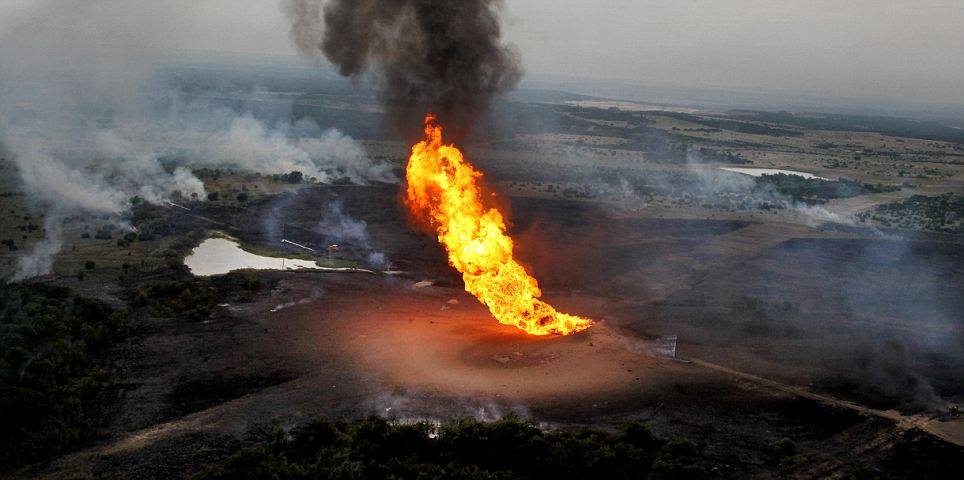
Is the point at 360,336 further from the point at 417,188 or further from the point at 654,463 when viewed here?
the point at 654,463

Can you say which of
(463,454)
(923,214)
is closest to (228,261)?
(463,454)

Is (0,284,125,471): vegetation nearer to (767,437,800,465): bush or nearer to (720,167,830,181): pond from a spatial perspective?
(767,437,800,465): bush

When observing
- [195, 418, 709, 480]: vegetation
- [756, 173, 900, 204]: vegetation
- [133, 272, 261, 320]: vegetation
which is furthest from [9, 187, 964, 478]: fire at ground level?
[756, 173, 900, 204]: vegetation

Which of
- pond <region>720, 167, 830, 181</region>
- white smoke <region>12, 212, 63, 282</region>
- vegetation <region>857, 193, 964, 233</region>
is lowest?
white smoke <region>12, 212, 63, 282</region>

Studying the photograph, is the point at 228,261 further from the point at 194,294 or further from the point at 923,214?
the point at 923,214

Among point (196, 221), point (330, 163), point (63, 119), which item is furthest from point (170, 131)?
point (196, 221)

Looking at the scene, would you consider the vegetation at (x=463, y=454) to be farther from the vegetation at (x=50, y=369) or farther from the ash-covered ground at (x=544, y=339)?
the vegetation at (x=50, y=369)
